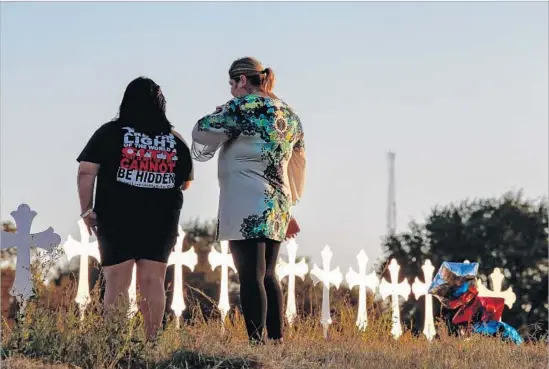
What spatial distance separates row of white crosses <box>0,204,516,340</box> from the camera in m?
6.85

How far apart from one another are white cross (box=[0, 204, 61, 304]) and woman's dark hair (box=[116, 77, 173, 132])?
943 mm

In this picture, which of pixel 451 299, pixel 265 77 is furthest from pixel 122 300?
pixel 451 299

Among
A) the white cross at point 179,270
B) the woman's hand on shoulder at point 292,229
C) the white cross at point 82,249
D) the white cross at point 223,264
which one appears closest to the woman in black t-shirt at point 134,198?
the woman's hand on shoulder at point 292,229

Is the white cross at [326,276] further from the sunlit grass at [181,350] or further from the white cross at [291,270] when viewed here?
the sunlit grass at [181,350]

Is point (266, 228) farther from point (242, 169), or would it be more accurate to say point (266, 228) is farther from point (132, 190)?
point (132, 190)

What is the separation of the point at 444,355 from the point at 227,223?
69.9 inches

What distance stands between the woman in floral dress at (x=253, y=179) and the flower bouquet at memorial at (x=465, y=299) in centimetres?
373

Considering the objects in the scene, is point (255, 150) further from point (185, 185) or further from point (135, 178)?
point (135, 178)

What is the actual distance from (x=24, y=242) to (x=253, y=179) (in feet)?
4.95

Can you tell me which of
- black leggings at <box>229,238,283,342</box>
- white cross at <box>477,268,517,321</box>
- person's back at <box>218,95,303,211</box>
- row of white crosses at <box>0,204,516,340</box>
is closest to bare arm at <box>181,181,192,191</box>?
person's back at <box>218,95,303,211</box>

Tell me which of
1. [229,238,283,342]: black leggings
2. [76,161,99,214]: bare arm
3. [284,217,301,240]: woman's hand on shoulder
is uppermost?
[76,161,99,214]: bare arm

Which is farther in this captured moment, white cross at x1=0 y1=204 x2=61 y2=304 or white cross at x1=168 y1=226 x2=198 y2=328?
white cross at x1=168 y1=226 x2=198 y2=328

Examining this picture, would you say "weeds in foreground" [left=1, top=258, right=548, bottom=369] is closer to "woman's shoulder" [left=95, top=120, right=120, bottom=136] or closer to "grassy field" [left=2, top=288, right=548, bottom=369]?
"grassy field" [left=2, top=288, right=548, bottom=369]

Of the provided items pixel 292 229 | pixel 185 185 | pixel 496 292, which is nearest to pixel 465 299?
pixel 496 292
